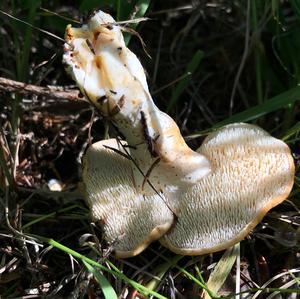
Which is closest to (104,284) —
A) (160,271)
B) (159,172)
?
(160,271)

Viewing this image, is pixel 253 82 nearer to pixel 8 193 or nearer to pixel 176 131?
pixel 176 131

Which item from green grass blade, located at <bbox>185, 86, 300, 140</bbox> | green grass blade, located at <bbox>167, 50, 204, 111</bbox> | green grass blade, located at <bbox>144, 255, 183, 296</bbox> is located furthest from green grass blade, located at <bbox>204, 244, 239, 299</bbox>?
green grass blade, located at <bbox>167, 50, 204, 111</bbox>

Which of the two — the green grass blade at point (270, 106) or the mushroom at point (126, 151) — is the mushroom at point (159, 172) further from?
the green grass blade at point (270, 106)

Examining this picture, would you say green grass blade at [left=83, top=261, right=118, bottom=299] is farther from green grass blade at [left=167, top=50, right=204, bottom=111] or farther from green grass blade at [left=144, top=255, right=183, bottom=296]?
green grass blade at [left=167, top=50, right=204, bottom=111]

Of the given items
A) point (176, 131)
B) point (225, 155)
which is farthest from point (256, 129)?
point (176, 131)

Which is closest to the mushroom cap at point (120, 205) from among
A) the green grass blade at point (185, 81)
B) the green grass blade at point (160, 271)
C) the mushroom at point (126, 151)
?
the mushroom at point (126, 151)
